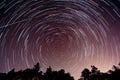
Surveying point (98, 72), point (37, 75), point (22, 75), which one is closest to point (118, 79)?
point (98, 72)

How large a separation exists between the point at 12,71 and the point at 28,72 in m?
5.34

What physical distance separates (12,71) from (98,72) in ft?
63.4

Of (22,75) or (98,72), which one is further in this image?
(98,72)

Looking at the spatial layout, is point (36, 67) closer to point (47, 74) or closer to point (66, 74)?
point (47, 74)

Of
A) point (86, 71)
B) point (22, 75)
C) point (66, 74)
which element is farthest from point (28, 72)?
point (86, 71)

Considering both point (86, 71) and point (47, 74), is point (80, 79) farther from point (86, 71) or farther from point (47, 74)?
point (47, 74)

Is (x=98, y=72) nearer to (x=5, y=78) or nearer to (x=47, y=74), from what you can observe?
(x=47, y=74)

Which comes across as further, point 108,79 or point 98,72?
point 98,72

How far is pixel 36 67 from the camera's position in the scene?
48406 mm

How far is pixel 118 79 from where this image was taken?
1679 inches

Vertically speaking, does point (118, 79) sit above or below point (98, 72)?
below

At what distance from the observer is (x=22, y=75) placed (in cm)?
4478

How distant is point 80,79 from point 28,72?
38.9ft

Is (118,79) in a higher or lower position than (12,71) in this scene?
lower
